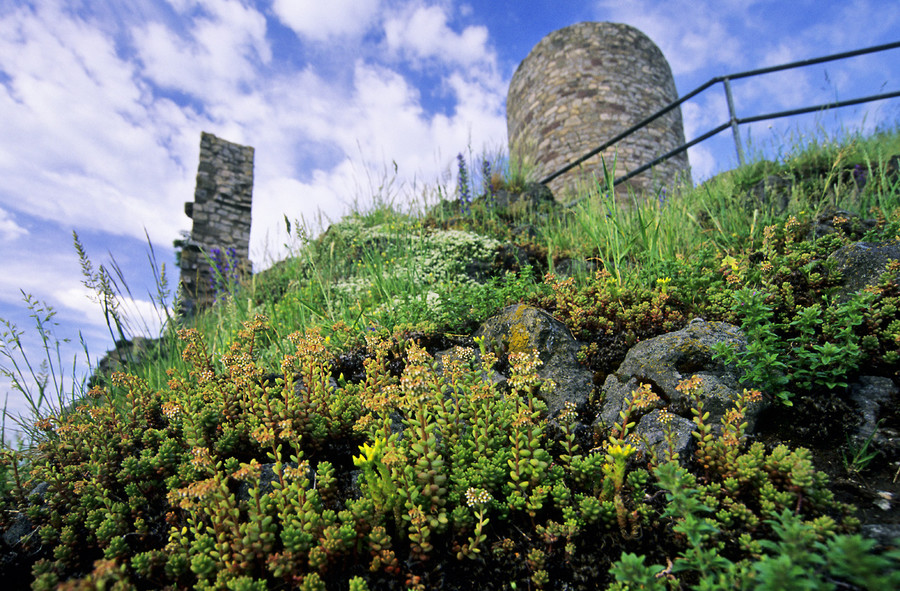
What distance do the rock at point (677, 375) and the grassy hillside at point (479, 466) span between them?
0.10m

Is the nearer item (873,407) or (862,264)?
(873,407)

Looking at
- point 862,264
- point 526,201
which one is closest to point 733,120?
point 526,201

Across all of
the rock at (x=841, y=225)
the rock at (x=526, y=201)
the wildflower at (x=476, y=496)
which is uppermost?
the rock at (x=526, y=201)

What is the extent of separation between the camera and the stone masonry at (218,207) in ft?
36.0

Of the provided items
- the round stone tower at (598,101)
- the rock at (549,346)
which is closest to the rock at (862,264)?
the rock at (549,346)

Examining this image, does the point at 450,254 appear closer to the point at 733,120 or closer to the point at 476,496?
the point at 476,496

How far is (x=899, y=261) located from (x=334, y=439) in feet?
10.0

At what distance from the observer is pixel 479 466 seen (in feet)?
5.37

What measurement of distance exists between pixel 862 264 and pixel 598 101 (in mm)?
10373

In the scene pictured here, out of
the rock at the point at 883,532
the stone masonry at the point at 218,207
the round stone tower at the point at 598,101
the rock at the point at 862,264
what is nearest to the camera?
the rock at the point at 883,532

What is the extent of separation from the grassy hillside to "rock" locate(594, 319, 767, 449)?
10 centimetres

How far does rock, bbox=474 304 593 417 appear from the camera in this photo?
2295mm

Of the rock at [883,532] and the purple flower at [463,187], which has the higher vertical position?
the purple flower at [463,187]

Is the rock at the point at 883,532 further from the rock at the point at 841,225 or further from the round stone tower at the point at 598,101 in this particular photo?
the round stone tower at the point at 598,101
